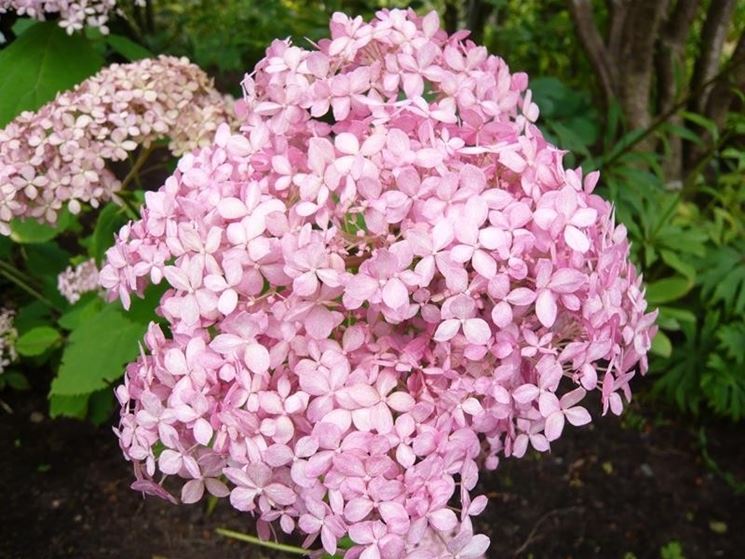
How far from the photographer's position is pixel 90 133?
129 cm

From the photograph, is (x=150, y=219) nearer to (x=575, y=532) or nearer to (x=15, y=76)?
(x=15, y=76)

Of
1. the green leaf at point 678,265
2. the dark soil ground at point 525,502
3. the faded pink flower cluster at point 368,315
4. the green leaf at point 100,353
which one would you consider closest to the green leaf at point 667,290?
the green leaf at point 678,265

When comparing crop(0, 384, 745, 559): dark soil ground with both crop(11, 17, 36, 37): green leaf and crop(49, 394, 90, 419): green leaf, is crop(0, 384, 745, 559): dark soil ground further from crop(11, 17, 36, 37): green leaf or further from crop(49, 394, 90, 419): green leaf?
crop(11, 17, 36, 37): green leaf

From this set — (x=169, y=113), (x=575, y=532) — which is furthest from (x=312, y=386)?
(x=575, y=532)

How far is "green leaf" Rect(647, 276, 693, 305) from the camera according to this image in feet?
6.76

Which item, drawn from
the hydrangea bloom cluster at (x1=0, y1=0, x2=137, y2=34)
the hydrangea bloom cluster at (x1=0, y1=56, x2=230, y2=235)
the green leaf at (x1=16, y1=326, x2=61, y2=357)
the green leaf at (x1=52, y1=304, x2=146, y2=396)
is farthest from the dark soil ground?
the hydrangea bloom cluster at (x1=0, y1=0, x2=137, y2=34)

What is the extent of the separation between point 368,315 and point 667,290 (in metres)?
1.40

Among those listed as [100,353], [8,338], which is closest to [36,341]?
[8,338]

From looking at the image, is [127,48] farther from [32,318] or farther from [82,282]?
[32,318]

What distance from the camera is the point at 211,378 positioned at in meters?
0.87

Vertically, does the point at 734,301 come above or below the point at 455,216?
below

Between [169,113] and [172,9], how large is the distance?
2.27 meters

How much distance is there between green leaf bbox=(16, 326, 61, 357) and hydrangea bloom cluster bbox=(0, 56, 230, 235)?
1.84 feet

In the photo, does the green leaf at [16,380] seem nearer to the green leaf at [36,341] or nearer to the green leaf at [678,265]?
the green leaf at [36,341]
